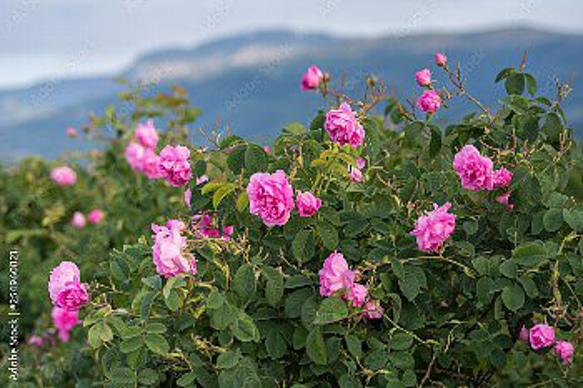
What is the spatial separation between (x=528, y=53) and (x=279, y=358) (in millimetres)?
989

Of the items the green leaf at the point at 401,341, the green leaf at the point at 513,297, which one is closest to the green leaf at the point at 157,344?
the green leaf at the point at 401,341

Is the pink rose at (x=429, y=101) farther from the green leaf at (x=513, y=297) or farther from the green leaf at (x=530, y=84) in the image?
the green leaf at (x=513, y=297)

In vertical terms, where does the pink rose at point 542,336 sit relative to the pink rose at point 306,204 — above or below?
below

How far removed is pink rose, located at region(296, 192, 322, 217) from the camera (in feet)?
5.32

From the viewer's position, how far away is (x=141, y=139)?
11.9 ft

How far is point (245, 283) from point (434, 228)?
0.39m

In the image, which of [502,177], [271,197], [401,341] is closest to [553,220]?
[502,177]

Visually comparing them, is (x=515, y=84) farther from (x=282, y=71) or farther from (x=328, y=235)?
(x=282, y=71)

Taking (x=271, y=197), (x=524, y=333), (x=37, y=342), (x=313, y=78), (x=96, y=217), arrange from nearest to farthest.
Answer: (x=271, y=197) → (x=524, y=333) → (x=313, y=78) → (x=37, y=342) → (x=96, y=217)

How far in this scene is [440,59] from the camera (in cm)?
207

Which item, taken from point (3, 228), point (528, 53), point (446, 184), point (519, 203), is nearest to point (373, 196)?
point (446, 184)

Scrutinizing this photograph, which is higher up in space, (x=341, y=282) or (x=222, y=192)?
(x=222, y=192)

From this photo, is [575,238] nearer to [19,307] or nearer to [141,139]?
[141,139]

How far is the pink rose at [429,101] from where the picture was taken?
6.52 ft
